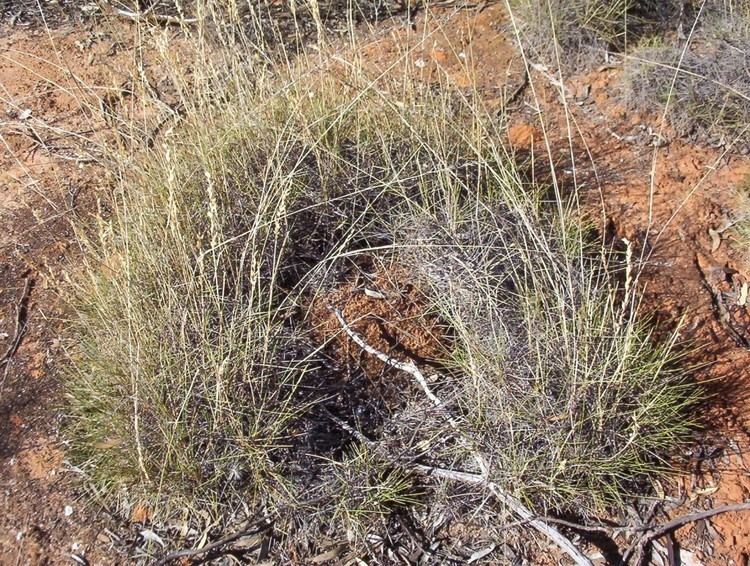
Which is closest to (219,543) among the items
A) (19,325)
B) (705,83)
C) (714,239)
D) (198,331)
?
(198,331)

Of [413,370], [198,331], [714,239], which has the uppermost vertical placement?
[198,331]

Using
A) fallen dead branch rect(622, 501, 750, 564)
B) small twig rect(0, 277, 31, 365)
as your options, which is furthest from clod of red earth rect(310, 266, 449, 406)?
small twig rect(0, 277, 31, 365)

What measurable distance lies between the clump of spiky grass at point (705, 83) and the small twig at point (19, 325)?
9.14 ft

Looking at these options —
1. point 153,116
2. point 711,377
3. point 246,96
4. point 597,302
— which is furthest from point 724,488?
point 153,116

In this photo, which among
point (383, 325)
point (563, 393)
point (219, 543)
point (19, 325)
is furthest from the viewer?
point (19, 325)

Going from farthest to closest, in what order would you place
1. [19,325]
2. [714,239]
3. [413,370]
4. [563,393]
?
[714,239]
[19,325]
[413,370]
[563,393]

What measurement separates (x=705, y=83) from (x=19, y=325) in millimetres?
3181

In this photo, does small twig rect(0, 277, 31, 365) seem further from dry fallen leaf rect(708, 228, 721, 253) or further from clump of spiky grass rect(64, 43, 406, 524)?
dry fallen leaf rect(708, 228, 721, 253)

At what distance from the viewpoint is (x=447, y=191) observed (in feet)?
9.69

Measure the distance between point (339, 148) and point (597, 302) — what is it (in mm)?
1193

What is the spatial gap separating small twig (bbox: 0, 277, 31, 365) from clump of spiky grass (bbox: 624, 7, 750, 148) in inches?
110

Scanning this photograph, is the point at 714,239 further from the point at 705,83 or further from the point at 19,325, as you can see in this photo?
the point at 19,325

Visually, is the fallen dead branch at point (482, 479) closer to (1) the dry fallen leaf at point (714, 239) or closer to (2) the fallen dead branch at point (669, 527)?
(2) the fallen dead branch at point (669, 527)

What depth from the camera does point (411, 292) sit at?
2.87m
